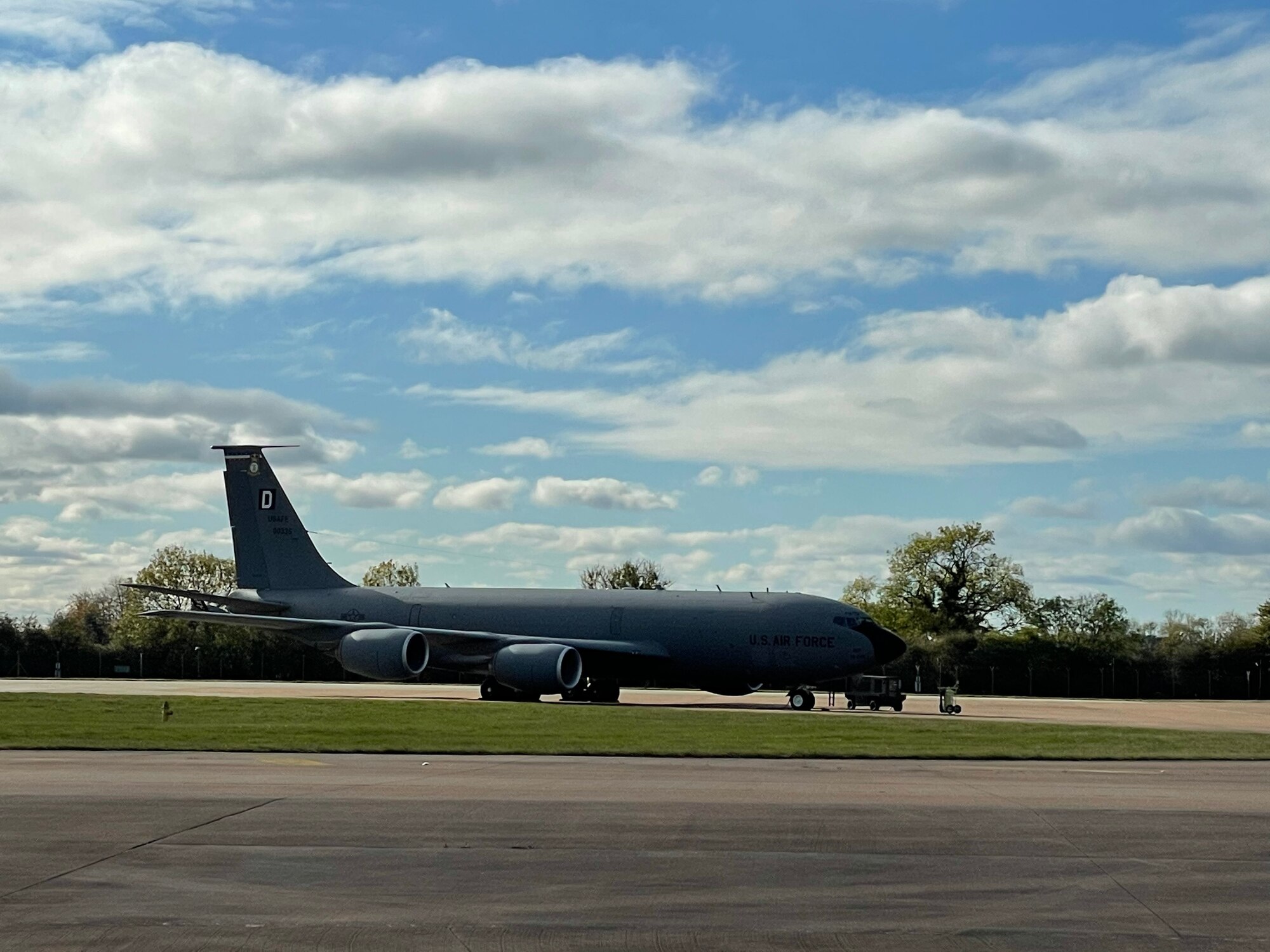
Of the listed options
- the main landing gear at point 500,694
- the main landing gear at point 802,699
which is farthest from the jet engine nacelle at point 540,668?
the main landing gear at point 802,699

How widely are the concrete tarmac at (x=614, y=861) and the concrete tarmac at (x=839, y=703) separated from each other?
78.7 ft

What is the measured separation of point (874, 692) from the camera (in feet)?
169

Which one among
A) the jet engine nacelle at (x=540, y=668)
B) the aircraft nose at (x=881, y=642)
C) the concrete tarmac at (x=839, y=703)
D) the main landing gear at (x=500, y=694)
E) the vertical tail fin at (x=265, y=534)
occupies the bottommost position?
the concrete tarmac at (x=839, y=703)

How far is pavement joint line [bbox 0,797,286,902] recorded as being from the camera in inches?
472

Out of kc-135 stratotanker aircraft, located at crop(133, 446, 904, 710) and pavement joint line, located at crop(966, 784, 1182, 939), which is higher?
kc-135 stratotanker aircraft, located at crop(133, 446, 904, 710)

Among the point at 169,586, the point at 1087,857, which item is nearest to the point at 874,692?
the point at 1087,857

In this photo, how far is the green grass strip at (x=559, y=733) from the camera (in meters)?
27.7

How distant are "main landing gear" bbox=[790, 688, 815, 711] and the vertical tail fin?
63.0 ft

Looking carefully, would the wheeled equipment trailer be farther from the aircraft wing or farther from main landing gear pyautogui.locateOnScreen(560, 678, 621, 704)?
main landing gear pyautogui.locateOnScreen(560, 678, 621, 704)

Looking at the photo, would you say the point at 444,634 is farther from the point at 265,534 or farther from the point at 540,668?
the point at 265,534

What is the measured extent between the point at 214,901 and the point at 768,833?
6.33m

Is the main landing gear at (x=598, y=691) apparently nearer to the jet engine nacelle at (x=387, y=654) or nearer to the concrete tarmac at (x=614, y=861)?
the jet engine nacelle at (x=387, y=654)

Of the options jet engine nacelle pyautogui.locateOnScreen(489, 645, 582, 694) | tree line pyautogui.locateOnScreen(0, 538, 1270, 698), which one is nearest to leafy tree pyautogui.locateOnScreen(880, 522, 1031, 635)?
tree line pyautogui.locateOnScreen(0, 538, 1270, 698)

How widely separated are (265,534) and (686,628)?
64.3 feet
